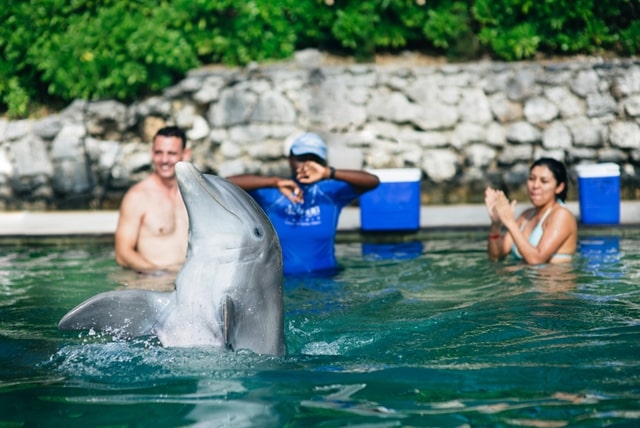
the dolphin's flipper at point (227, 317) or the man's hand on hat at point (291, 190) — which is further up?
the man's hand on hat at point (291, 190)

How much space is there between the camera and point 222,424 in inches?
150

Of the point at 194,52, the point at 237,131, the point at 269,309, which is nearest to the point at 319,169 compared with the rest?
the point at 269,309

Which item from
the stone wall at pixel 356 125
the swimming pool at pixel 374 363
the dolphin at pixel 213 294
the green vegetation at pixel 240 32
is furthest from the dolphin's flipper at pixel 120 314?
the green vegetation at pixel 240 32

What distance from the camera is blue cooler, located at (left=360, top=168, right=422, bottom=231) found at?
9367mm

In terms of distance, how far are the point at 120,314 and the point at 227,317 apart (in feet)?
1.73

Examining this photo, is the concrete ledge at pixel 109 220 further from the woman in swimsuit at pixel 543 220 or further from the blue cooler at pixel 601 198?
the woman in swimsuit at pixel 543 220

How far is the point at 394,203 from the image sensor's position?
9.37m

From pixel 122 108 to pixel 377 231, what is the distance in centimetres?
434

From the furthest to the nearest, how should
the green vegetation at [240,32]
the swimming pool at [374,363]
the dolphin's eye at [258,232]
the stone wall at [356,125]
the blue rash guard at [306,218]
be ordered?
1. the green vegetation at [240,32]
2. the stone wall at [356,125]
3. the blue rash guard at [306,218]
4. the dolphin's eye at [258,232]
5. the swimming pool at [374,363]

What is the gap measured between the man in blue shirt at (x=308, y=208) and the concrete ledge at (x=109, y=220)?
7.43ft

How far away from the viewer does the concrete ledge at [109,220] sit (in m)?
9.60

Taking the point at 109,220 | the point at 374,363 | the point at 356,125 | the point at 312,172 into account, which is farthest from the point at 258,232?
the point at 356,125

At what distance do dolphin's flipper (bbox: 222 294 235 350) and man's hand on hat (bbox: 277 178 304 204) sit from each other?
2.83 meters

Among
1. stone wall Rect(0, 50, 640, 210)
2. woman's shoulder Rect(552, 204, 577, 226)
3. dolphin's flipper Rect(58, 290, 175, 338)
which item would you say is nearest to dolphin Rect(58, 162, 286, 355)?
dolphin's flipper Rect(58, 290, 175, 338)
